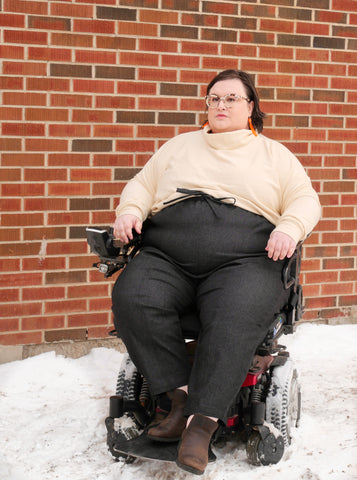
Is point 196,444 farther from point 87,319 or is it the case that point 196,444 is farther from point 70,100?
point 70,100

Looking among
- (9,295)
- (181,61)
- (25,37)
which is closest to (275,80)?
(181,61)

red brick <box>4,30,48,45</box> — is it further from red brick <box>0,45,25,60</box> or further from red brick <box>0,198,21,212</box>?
red brick <box>0,198,21,212</box>

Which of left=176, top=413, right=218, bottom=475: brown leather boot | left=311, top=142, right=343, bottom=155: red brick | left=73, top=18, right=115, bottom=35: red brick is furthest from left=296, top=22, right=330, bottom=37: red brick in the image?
left=176, top=413, right=218, bottom=475: brown leather boot

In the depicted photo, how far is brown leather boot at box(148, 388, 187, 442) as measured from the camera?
2.57 m

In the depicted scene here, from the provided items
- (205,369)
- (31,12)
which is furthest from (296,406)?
(31,12)

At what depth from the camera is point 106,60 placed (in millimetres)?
3869

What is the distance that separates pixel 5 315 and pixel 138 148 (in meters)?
1.27

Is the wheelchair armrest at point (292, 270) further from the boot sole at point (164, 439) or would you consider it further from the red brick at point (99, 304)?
the red brick at point (99, 304)

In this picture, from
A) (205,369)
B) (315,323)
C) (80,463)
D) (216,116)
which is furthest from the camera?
(315,323)

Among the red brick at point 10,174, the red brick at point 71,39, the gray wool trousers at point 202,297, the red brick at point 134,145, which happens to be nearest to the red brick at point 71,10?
the red brick at point 71,39

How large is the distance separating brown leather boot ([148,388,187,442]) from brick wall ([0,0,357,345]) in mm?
1507

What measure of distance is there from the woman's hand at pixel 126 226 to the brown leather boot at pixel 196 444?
0.87 metres

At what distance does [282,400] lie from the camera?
9.29ft

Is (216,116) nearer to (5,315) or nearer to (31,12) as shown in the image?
(31,12)
